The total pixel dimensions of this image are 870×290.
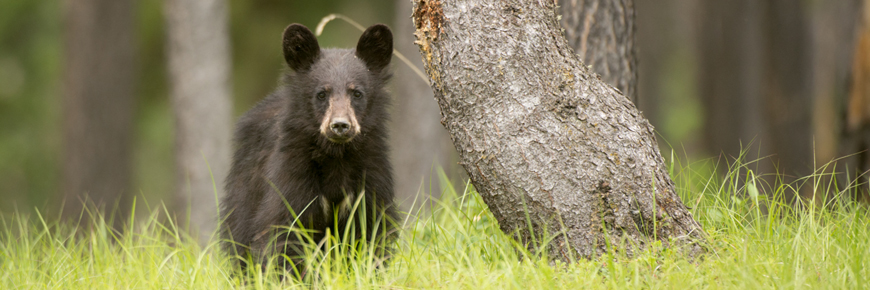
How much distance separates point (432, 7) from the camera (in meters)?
3.70

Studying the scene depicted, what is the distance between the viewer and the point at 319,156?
434 centimetres

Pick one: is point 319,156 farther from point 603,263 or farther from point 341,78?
point 603,263

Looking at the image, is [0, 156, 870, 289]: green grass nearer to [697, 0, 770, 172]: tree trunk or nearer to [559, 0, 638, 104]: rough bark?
[559, 0, 638, 104]: rough bark

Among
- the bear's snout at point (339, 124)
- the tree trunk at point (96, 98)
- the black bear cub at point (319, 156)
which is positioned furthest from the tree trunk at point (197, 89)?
the bear's snout at point (339, 124)

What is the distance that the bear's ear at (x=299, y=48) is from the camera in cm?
452

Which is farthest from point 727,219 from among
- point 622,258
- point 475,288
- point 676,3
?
point 676,3

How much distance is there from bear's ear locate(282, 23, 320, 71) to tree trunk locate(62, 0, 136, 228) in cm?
643

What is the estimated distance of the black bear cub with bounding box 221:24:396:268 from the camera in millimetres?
4203

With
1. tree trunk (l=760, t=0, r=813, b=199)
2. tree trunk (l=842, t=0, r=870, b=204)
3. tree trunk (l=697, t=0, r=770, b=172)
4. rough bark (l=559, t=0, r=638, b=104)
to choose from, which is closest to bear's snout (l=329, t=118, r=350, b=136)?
rough bark (l=559, t=0, r=638, b=104)

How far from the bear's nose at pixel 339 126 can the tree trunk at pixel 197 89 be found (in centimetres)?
791

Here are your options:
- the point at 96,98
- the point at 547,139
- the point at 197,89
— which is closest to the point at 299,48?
the point at 547,139

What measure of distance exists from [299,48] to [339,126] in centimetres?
92

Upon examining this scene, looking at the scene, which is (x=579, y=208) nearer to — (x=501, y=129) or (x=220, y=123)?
(x=501, y=129)

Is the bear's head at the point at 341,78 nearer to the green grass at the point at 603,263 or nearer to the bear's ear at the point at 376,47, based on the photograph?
the bear's ear at the point at 376,47
